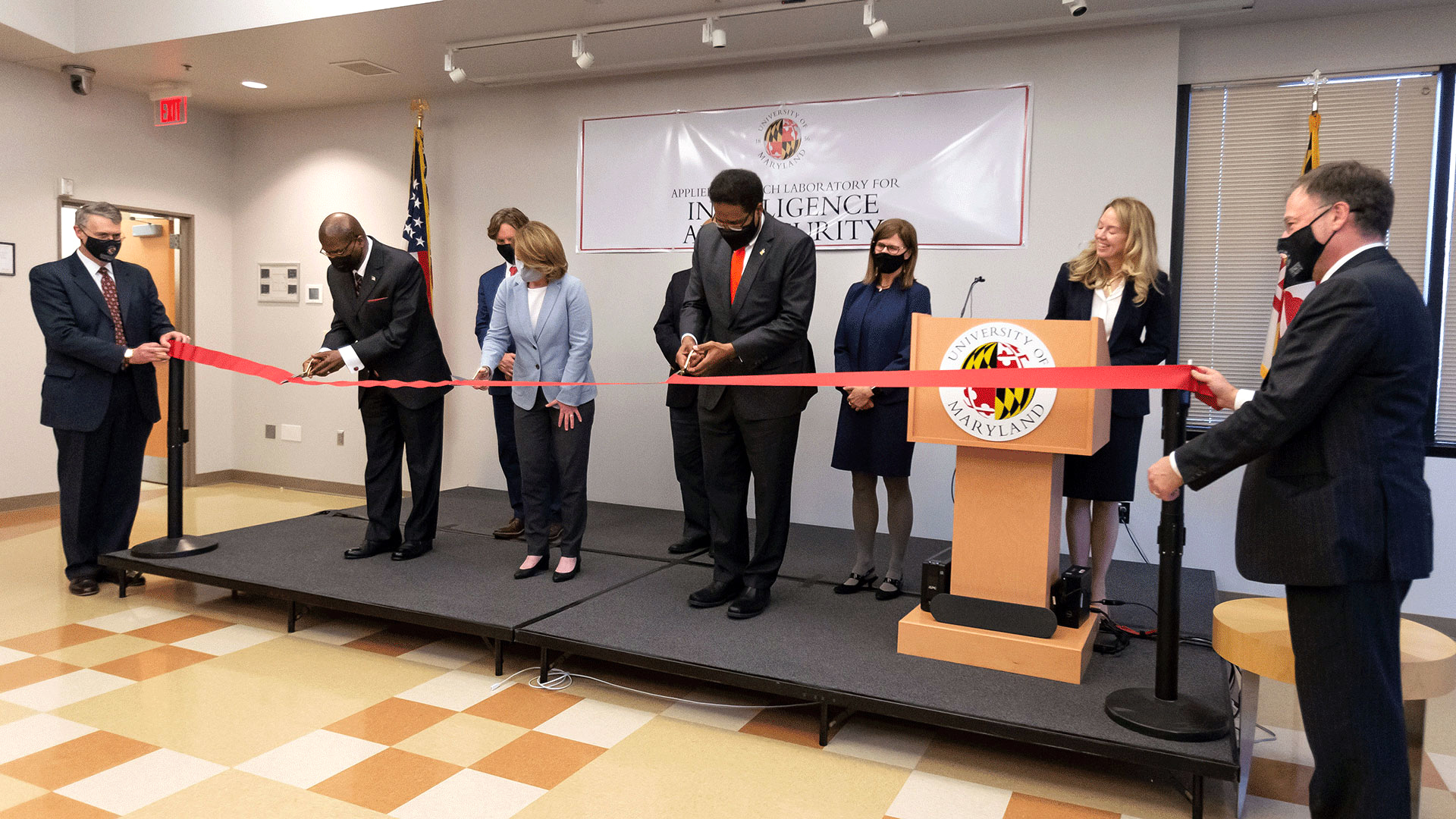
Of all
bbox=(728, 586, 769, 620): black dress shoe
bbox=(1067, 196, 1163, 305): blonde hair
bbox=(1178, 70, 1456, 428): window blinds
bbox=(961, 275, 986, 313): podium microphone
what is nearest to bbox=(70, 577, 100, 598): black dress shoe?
bbox=(728, 586, 769, 620): black dress shoe

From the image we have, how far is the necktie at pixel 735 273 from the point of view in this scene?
3.21 meters

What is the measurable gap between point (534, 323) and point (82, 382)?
2.17 metres

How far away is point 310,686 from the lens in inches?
122

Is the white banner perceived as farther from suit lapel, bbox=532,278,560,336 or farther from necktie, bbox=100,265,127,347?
necktie, bbox=100,265,127,347

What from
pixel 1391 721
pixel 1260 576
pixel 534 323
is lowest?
pixel 1391 721

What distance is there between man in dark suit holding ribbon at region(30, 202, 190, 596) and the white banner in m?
2.58

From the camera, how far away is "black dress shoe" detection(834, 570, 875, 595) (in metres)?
3.63

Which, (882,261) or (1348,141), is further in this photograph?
(1348,141)

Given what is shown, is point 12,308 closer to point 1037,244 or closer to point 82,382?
point 82,382

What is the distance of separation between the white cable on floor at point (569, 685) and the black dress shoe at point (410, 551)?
1119mm

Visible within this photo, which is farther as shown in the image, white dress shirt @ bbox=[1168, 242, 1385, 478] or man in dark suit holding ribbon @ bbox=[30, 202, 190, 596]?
man in dark suit holding ribbon @ bbox=[30, 202, 190, 596]

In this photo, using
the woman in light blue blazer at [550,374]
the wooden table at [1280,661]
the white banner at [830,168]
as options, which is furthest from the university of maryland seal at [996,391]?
the white banner at [830,168]

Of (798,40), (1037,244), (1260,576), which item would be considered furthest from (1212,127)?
(1260,576)

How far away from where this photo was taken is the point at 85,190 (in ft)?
20.5
